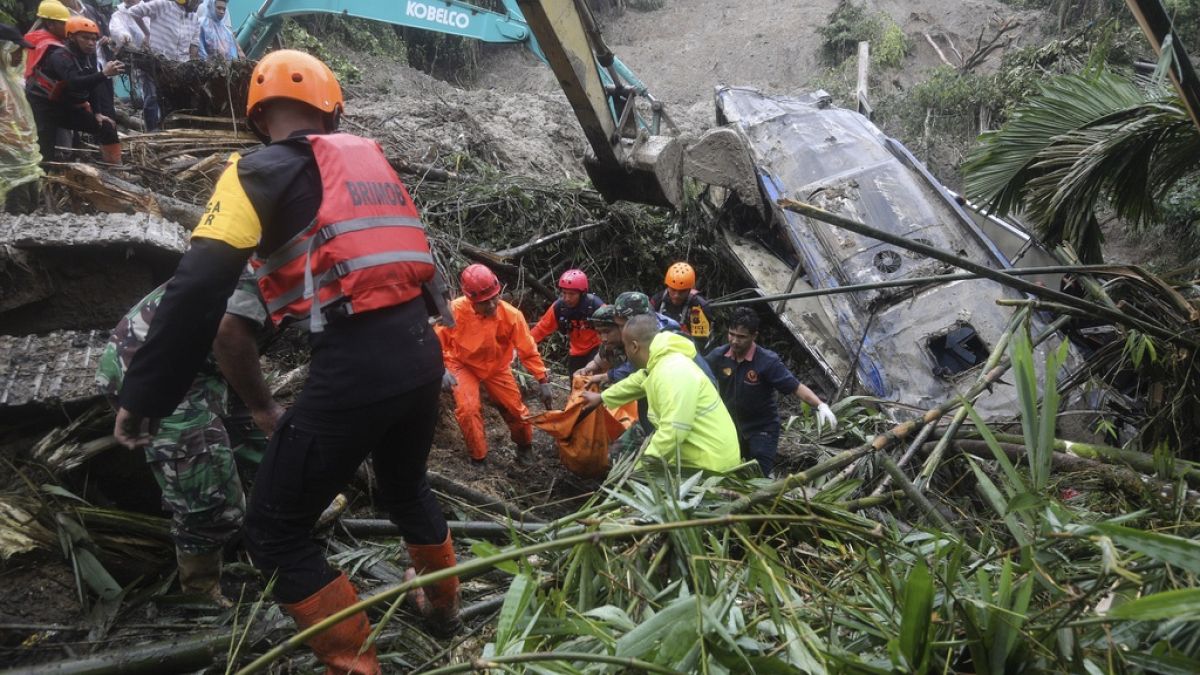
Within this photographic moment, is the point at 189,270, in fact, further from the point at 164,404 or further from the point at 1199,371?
the point at 1199,371

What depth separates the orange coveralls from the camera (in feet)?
17.4

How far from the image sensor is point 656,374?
3.55m

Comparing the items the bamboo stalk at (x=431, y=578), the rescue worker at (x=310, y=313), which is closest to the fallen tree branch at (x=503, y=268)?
the rescue worker at (x=310, y=313)

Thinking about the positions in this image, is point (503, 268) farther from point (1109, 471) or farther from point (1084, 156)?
point (1109, 471)

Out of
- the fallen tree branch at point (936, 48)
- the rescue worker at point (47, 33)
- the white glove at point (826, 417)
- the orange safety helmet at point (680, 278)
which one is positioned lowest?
the white glove at point (826, 417)

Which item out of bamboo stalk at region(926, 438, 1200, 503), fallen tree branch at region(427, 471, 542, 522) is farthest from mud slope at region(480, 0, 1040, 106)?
bamboo stalk at region(926, 438, 1200, 503)

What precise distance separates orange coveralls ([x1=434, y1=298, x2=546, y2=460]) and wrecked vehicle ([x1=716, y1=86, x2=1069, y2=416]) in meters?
2.32

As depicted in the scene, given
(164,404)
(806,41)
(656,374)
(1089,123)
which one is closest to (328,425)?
(164,404)

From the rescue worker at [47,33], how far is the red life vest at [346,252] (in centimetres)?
483

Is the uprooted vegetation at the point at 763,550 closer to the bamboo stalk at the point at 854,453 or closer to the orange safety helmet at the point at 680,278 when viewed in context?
the bamboo stalk at the point at 854,453

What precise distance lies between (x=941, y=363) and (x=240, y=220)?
16.1 feet

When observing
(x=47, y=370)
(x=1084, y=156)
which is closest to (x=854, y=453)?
(x=1084, y=156)

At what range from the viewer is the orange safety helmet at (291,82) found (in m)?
2.45

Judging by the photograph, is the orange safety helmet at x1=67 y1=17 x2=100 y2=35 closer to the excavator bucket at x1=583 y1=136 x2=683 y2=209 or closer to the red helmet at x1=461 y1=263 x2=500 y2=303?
the red helmet at x1=461 y1=263 x2=500 y2=303
